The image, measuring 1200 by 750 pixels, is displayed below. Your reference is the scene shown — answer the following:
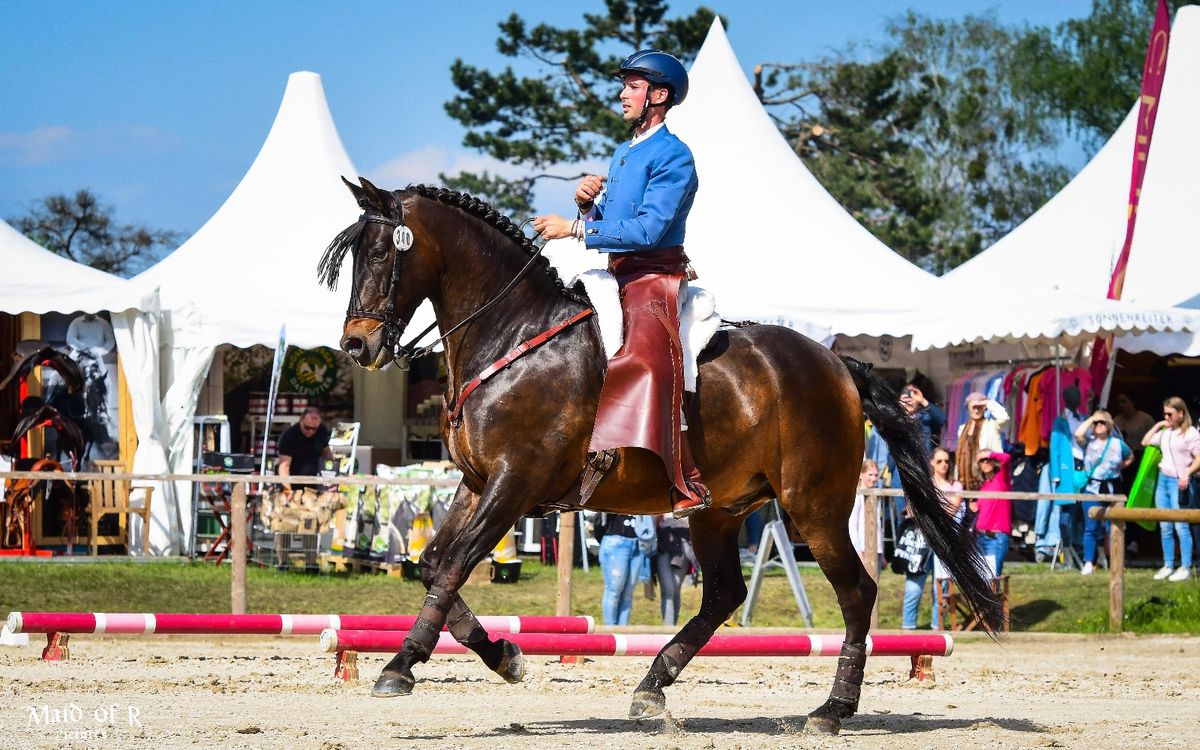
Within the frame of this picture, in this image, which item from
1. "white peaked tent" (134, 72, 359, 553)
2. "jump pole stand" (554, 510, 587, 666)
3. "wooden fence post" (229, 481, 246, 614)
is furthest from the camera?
"white peaked tent" (134, 72, 359, 553)

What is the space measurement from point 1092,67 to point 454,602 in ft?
142

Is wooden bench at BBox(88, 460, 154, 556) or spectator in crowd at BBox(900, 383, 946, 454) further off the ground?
spectator in crowd at BBox(900, 383, 946, 454)

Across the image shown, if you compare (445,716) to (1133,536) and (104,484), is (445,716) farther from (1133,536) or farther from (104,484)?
(1133,536)

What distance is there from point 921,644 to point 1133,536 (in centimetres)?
977

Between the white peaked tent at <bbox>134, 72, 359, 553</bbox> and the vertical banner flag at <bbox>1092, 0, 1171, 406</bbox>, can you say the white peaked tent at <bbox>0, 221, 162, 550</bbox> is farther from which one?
the vertical banner flag at <bbox>1092, 0, 1171, 406</bbox>

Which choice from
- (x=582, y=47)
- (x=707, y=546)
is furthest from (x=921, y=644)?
(x=582, y=47)

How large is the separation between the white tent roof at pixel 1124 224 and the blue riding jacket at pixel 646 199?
13.1m

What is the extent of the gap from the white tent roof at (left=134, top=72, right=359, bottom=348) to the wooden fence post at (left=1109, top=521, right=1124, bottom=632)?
8.79 m

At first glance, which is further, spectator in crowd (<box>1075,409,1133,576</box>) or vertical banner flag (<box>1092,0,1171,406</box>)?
vertical banner flag (<box>1092,0,1171,406</box>)

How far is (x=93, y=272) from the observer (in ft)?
58.6

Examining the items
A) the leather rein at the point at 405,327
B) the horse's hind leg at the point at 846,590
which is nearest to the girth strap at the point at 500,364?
the leather rein at the point at 405,327

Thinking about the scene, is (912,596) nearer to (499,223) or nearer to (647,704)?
(647,704)

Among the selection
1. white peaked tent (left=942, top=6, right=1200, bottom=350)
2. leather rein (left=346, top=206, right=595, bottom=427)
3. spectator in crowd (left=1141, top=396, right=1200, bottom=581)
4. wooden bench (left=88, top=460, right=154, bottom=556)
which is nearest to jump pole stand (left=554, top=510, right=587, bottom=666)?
leather rein (left=346, top=206, right=595, bottom=427)

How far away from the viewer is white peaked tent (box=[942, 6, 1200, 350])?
64.2ft
